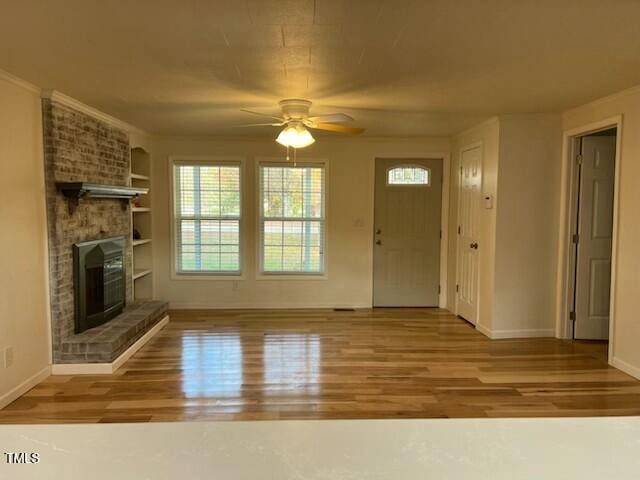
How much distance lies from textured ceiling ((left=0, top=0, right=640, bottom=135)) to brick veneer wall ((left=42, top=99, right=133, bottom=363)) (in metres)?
0.30

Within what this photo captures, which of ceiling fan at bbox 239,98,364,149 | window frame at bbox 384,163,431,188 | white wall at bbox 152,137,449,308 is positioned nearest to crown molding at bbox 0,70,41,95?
ceiling fan at bbox 239,98,364,149

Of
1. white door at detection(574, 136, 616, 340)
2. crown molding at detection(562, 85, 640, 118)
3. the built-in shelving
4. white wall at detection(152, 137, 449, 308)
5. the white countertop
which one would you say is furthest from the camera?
white wall at detection(152, 137, 449, 308)

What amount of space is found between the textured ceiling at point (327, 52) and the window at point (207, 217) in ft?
6.11

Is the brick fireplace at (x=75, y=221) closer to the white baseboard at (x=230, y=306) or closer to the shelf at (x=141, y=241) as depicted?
the shelf at (x=141, y=241)

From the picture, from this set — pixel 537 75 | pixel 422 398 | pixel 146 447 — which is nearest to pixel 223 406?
pixel 422 398

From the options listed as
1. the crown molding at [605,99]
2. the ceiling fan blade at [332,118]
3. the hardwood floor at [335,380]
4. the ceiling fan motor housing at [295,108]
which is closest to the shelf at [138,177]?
the hardwood floor at [335,380]

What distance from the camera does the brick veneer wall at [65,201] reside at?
142 inches

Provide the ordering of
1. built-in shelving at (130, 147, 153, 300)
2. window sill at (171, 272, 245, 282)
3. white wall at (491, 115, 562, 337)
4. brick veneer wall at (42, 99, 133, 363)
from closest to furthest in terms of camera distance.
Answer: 1. brick veneer wall at (42, 99, 133, 363)
2. white wall at (491, 115, 562, 337)
3. built-in shelving at (130, 147, 153, 300)
4. window sill at (171, 272, 245, 282)

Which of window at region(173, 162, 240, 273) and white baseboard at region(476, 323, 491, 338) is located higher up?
window at region(173, 162, 240, 273)

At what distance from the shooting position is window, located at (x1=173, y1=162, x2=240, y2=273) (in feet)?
19.5

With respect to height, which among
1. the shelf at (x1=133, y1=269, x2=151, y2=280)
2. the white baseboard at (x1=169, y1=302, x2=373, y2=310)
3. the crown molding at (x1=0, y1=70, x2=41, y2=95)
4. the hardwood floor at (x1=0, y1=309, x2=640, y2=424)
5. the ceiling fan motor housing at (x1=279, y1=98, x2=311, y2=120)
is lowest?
the hardwood floor at (x1=0, y1=309, x2=640, y2=424)

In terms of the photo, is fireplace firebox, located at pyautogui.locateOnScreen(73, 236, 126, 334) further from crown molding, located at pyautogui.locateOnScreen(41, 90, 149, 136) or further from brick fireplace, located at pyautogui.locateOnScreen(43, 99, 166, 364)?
crown molding, located at pyautogui.locateOnScreen(41, 90, 149, 136)

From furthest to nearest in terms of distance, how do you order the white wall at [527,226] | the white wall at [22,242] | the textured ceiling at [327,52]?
the white wall at [527,226] < the white wall at [22,242] < the textured ceiling at [327,52]

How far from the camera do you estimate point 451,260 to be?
19.5 feet
